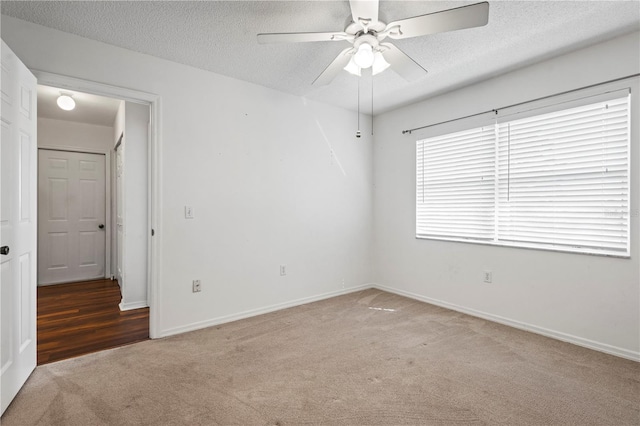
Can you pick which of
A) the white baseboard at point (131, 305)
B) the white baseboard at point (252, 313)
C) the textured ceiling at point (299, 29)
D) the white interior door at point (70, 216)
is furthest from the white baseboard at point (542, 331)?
the white interior door at point (70, 216)

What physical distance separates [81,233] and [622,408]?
640 centimetres

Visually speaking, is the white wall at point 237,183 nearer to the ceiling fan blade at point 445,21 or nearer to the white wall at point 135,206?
the white wall at point 135,206

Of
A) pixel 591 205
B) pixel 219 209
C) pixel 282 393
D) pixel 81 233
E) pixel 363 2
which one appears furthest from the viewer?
pixel 81 233

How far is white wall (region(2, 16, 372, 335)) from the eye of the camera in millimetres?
2701

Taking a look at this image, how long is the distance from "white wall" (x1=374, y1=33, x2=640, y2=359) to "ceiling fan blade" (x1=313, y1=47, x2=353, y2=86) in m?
1.80

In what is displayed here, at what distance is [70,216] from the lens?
16.3ft

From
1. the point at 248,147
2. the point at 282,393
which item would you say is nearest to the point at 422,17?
the point at 248,147

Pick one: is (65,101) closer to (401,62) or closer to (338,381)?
(401,62)

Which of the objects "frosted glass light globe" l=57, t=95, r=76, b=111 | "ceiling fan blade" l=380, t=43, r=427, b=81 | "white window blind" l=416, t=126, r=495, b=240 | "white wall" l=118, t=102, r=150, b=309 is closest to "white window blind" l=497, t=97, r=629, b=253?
"white window blind" l=416, t=126, r=495, b=240

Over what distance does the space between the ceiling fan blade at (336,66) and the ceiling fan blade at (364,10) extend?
0.88ft

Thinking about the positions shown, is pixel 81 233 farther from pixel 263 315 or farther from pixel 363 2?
pixel 363 2

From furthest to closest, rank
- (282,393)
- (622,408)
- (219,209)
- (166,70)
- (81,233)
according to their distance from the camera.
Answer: (81,233) → (219,209) → (166,70) → (282,393) → (622,408)

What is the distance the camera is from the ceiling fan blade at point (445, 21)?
1.61 meters

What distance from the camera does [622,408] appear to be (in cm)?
184
